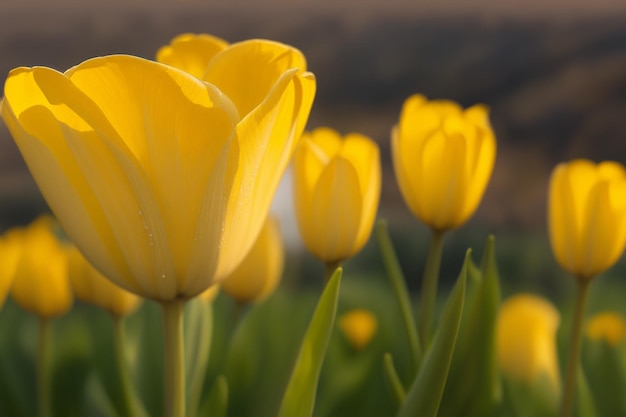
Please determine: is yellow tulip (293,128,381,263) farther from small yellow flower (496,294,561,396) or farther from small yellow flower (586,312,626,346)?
small yellow flower (586,312,626,346)

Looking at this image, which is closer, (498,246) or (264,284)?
(264,284)

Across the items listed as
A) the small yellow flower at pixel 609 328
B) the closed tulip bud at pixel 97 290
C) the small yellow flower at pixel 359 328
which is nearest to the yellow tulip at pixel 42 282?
the closed tulip bud at pixel 97 290

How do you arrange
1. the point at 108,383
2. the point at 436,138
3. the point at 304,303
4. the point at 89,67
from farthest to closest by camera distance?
1. the point at 304,303
2. the point at 108,383
3. the point at 436,138
4. the point at 89,67

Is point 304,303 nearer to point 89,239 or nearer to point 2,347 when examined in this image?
point 2,347

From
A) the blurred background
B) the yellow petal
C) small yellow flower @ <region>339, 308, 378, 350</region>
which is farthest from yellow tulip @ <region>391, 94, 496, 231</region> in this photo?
the blurred background

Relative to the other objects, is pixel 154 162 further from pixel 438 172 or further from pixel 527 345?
pixel 527 345

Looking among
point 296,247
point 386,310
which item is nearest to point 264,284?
point 386,310

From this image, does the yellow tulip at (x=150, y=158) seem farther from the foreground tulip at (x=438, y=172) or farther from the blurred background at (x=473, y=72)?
the blurred background at (x=473, y=72)

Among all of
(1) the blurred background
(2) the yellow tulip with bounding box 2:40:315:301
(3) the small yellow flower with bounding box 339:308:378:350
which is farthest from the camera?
(1) the blurred background
